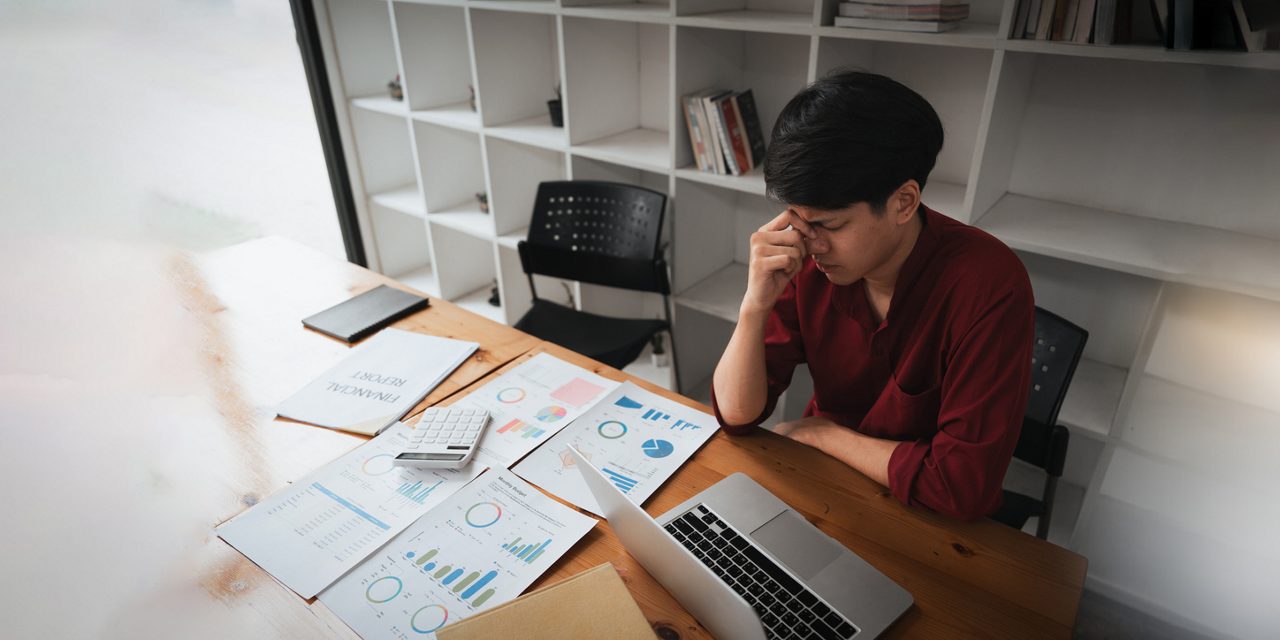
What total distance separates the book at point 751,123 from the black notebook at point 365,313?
1124 millimetres

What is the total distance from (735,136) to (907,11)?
0.62 meters

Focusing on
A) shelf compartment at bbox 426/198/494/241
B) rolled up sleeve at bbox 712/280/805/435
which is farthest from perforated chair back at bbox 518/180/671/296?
rolled up sleeve at bbox 712/280/805/435

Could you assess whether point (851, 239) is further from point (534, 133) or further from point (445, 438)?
point (534, 133)

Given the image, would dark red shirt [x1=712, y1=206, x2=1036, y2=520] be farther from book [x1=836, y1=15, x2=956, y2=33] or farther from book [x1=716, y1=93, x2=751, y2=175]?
book [x1=716, y1=93, x2=751, y2=175]

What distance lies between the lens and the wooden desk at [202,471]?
3.14ft

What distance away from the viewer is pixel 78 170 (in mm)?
2068

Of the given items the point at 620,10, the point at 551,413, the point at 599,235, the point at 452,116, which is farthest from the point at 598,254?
the point at 551,413

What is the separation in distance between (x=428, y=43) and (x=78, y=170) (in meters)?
1.37

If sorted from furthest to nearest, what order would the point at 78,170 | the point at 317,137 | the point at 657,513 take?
the point at 317,137 → the point at 78,170 → the point at 657,513

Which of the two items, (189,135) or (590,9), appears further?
(189,135)

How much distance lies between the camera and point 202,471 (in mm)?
1234

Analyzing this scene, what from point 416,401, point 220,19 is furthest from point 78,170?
point 416,401

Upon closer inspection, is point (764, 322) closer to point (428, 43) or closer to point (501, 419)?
point (501, 419)

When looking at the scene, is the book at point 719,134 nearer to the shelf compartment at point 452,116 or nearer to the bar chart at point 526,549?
the shelf compartment at point 452,116
